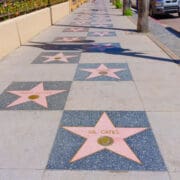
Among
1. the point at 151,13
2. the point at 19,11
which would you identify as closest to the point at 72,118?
the point at 19,11

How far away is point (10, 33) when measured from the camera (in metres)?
9.24

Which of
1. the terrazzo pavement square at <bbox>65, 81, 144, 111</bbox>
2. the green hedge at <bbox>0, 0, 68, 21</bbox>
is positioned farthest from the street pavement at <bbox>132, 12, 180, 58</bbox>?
the green hedge at <bbox>0, 0, 68, 21</bbox>

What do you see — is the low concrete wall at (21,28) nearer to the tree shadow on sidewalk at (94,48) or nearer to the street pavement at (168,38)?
the tree shadow on sidewalk at (94,48)

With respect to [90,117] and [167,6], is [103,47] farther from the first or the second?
[167,6]

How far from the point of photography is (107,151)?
3.67m

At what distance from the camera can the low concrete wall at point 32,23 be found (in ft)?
34.5

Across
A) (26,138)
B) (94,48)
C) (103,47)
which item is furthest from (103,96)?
(103,47)

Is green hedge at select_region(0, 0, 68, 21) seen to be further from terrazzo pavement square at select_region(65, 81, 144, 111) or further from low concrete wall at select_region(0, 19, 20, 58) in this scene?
terrazzo pavement square at select_region(65, 81, 144, 111)

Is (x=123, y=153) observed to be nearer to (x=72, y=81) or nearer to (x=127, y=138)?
(x=127, y=138)

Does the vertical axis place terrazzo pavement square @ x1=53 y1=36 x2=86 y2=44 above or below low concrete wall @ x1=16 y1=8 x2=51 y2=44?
below

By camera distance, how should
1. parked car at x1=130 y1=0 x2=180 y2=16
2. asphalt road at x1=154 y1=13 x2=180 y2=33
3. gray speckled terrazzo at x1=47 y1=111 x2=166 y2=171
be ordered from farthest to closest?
parked car at x1=130 y1=0 x2=180 y2=16, asphalt road at x1=154 y1=13 x2=180 y2=33, gray speckled terrazzo at x1=47 y1=111 x2=166 y2=171

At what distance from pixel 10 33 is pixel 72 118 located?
18.4 ft

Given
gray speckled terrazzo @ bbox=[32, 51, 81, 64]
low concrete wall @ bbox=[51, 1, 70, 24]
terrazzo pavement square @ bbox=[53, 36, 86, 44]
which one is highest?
low concrete wall @ bbox=[51, 1, 70, 24]

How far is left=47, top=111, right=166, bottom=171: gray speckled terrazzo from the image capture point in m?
3.41
